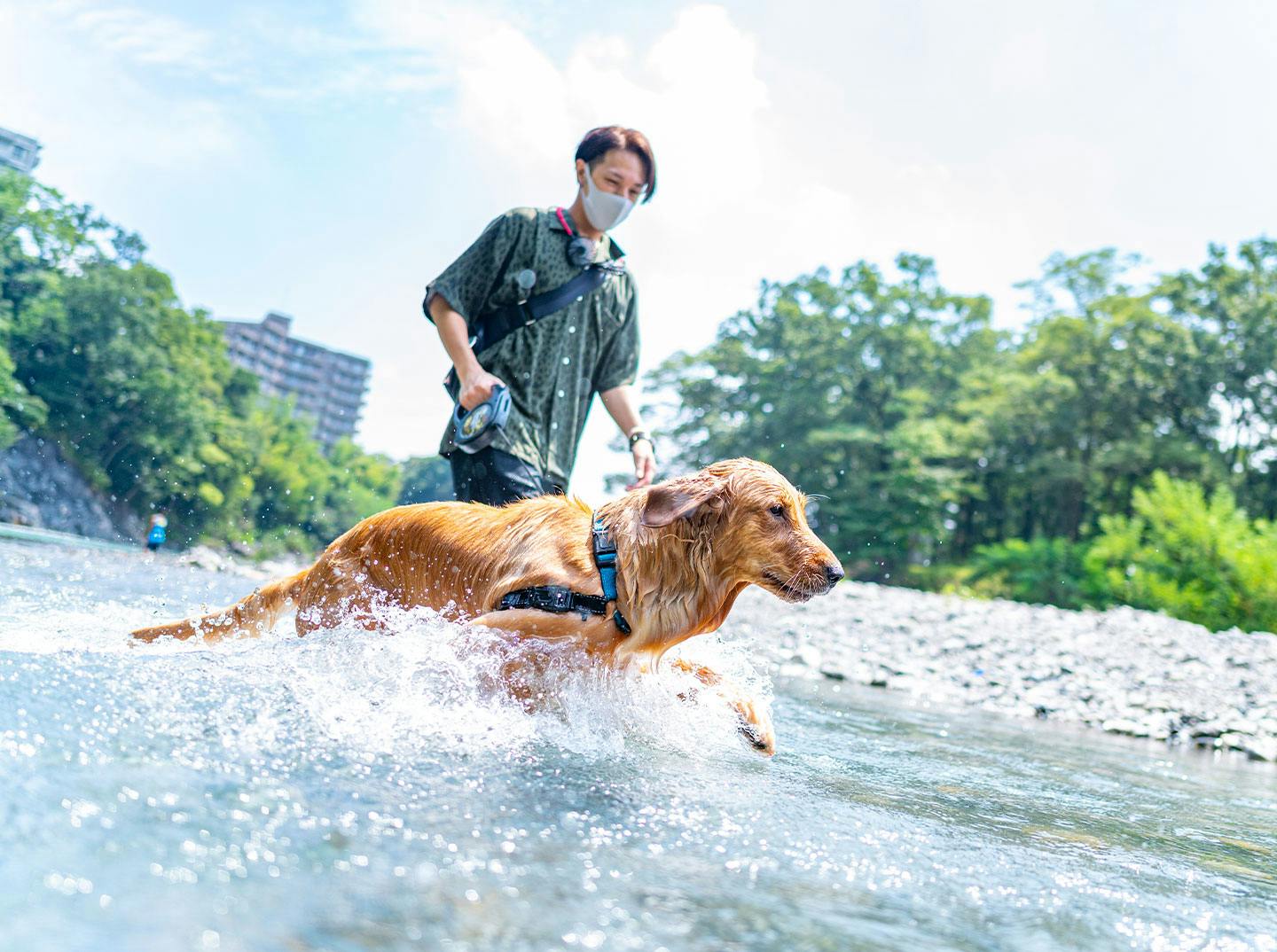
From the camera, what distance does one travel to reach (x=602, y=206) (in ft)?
14.2

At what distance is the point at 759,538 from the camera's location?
335 centimetres

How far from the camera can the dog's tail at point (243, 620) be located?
4.28 m

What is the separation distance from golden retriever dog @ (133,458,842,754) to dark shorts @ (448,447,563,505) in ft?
1.43

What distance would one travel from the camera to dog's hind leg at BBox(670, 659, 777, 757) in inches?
148

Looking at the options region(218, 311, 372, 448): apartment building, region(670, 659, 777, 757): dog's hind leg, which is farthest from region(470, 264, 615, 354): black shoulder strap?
region(218, 311, 372, 448): apartment building

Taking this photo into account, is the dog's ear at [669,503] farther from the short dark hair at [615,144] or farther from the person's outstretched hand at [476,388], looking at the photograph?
the short dark hair at [615,144]

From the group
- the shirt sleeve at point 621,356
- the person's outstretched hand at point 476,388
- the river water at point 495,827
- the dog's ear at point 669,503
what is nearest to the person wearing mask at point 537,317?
the person's outstretched hand at point 476,388

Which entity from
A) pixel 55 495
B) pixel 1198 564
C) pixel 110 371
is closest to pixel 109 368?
pixel 110 371

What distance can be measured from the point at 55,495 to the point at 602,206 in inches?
2108

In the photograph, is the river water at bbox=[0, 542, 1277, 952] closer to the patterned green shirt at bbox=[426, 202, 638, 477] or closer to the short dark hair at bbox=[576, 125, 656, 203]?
the patterned green shirt at bbox=[426, 202, 638, 477]

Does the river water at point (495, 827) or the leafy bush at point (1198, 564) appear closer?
the river water at point (495, 827)

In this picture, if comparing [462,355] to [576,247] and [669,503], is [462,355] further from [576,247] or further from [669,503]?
[669,503]

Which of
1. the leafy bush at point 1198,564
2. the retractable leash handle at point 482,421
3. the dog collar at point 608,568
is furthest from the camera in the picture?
the leafy bush at point 1198,564

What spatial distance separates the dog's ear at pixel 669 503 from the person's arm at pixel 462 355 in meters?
1.06
